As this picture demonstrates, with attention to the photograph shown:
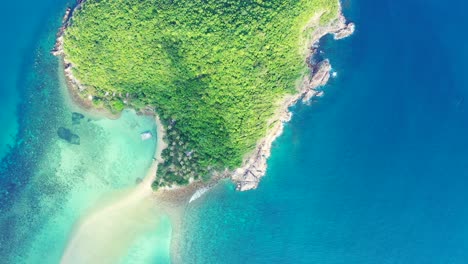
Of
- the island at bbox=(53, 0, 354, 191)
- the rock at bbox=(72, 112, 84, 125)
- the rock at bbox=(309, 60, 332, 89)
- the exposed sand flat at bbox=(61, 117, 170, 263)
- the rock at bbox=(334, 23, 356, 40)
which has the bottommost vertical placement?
the exposed sand flat at bbox=(61, 117, 170, 263)

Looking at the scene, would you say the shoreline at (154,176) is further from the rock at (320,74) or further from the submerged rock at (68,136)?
the submerged rock at (68,136)

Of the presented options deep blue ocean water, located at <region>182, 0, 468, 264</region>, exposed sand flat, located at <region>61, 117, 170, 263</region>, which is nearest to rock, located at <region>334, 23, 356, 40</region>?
deep blue ocean water, located at <region>182, 0, 468, 264</region>

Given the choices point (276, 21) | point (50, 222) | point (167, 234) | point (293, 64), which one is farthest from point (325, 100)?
point (50, 222)

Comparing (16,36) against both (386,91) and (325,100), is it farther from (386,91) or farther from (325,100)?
(386,91)

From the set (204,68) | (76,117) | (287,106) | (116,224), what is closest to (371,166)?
(287,106)

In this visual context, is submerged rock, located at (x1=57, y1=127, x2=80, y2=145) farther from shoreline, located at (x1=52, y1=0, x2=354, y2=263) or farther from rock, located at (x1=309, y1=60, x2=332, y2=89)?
rock, located at (x1=309, y1=60, x2=332, y2=89)

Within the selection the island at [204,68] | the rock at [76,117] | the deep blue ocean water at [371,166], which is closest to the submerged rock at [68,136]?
the rock at [76,117]
